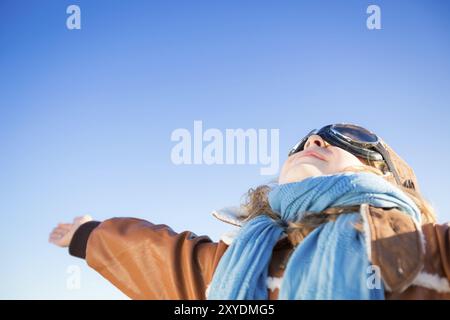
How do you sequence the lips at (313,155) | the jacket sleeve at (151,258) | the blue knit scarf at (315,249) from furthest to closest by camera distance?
1. the lips at (313,155)
2. the jacket sleeve at (151,258)
3. the blue knit scarf at (315,249)

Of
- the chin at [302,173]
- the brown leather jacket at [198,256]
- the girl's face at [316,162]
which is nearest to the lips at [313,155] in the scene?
the girl's face at [316,162]

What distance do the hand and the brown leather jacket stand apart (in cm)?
5

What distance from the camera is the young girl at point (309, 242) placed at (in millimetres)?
1639

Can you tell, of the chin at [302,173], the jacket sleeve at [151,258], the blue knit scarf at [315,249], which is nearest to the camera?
the blue knit scarf at [315,249]

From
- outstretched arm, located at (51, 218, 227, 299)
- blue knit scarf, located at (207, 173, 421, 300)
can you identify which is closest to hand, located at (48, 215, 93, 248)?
outstretched arm, located at (51, 218, 227, 299)

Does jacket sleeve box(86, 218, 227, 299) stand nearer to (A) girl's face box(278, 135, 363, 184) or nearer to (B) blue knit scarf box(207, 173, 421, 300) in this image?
(B) blue knit scarf box(207, 173, 421, 300)

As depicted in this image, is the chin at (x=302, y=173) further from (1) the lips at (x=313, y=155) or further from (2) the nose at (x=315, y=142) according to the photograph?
(2) the nose at (x=315, y=142)

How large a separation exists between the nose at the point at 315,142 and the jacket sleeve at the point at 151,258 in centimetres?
85

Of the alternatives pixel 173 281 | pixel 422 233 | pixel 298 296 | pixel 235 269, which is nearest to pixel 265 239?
pixel 235 269

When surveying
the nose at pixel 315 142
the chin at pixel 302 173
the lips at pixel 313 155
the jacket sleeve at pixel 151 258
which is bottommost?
the jacket sleeve at pixel 151 258

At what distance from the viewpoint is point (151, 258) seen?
2221mm
